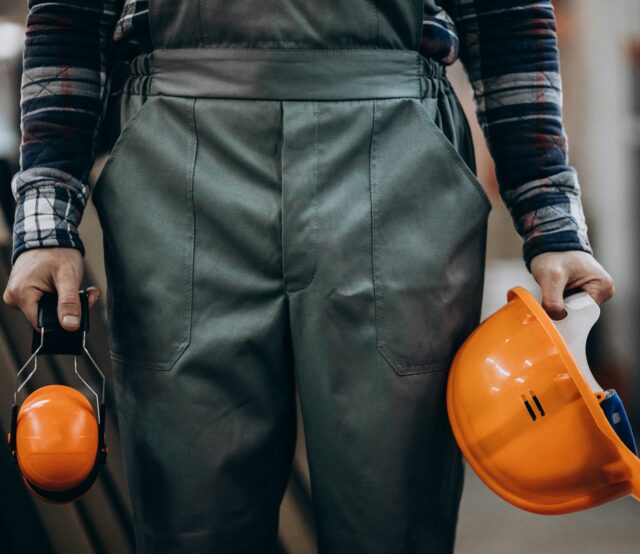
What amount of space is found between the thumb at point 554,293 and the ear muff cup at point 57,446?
59cm

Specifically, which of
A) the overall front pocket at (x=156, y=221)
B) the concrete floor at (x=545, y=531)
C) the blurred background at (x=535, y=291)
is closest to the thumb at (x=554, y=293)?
the overall front pocket at (x=156, y=221)

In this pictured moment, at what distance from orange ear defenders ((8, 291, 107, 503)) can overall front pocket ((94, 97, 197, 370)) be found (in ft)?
0.25

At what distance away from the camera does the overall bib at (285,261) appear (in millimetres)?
875

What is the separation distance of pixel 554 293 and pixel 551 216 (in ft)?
0.36

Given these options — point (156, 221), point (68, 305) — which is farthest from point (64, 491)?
point (156, 221)

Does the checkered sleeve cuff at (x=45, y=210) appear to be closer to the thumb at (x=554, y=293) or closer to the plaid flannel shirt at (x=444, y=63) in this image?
the plaid flannel shirt at (x=444, y=63)

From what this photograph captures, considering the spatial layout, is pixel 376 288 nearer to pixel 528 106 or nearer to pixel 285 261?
pixel 285 261

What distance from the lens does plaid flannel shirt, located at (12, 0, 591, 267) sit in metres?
0.94

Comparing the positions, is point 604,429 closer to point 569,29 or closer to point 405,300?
point 405,300

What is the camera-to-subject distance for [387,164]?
90cm

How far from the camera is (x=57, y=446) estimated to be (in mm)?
871

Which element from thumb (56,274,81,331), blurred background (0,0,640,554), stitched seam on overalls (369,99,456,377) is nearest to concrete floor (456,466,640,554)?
blurred background (0,0,640,554)

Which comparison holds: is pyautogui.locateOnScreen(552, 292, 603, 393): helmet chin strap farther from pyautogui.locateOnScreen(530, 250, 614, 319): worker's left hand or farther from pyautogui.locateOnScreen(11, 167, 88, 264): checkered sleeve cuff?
pyautogui.locateOnScreen(11, 167, 88, 264): checkered sleeve cuff

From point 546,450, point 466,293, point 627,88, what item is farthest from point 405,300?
point 627,88
